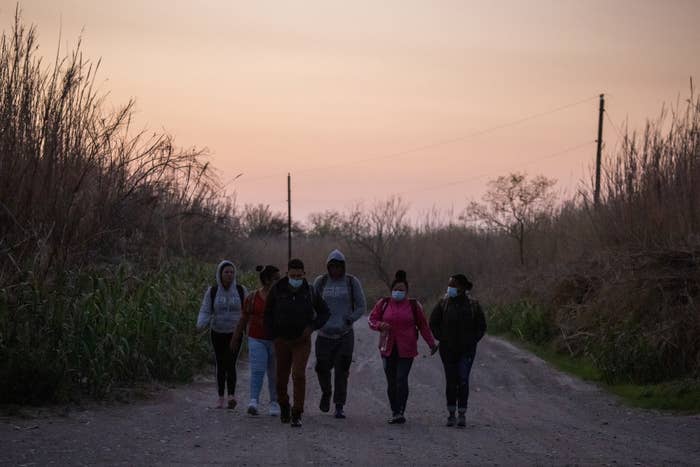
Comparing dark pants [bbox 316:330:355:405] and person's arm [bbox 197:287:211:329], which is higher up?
person's arm [bbox 197:287:211:329]

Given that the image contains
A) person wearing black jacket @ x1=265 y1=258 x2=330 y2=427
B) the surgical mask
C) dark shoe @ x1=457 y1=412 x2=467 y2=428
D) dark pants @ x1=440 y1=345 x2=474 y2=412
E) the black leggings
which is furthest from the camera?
the black leggings

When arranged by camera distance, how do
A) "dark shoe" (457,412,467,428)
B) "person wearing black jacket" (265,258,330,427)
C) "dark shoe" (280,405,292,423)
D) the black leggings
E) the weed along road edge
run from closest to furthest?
the weed along road edge
"person wearing black jacket" (265,258,330,427)
"dark shoe" (280,405,292,423)
"dark shoe" (457,412,467,428)
the black leggings

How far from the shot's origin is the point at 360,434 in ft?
38.2

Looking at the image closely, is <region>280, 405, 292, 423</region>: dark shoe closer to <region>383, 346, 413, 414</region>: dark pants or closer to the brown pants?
the brown pants

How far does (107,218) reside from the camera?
52.4ft

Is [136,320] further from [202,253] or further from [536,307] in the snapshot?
[536,307]

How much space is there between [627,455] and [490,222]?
39907 mm

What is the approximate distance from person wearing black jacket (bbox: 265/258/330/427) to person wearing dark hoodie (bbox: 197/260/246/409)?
1.41 metres

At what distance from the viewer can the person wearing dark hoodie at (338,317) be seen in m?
12.9

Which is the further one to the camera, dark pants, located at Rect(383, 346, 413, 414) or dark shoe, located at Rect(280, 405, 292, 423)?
dark pants, located at Rect(383, 346, 413, 414)

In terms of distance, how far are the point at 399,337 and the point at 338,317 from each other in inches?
32.4

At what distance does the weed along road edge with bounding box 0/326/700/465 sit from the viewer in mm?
9852

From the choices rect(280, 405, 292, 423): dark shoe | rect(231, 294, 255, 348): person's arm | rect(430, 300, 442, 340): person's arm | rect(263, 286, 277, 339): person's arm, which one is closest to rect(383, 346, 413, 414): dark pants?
rect(430, 300, 442, 340): person's arm

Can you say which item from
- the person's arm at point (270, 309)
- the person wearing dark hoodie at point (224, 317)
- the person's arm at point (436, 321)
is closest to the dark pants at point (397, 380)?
the person's arm at point (436, 321)
